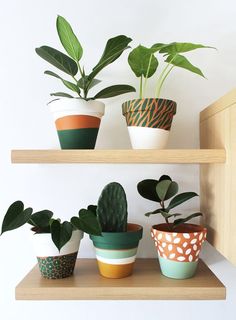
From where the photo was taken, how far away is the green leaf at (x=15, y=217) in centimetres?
61

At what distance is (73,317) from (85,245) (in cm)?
21

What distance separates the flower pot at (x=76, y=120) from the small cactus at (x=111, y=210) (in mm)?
119

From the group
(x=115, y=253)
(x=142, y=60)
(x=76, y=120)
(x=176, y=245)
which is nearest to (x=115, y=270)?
(x=115, y=253)

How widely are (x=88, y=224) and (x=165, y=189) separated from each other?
199 millimetres

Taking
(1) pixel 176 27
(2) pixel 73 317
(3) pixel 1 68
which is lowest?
(2) pixel 73 317

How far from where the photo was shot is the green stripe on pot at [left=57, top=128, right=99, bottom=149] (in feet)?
2.23

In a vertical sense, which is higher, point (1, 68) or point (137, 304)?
point (1, 68)

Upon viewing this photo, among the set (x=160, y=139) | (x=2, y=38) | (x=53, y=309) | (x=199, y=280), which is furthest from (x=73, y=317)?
(x=2, y=38)

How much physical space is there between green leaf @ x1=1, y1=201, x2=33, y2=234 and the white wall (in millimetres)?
189

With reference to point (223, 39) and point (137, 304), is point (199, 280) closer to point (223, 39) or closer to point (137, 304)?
point (137, 304)

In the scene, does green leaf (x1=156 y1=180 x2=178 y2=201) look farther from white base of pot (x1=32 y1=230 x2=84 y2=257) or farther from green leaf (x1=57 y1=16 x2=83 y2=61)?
green leaf (x1=57 y1=16 x2=83 y2=61)

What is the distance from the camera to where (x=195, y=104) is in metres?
0.83

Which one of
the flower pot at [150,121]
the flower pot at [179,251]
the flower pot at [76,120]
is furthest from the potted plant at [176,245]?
the flower pot at [76,120]

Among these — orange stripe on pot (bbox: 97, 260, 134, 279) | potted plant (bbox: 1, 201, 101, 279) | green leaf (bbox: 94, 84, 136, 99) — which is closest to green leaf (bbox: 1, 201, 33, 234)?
potted plant (bbox: 1, 201, 101, 279)
